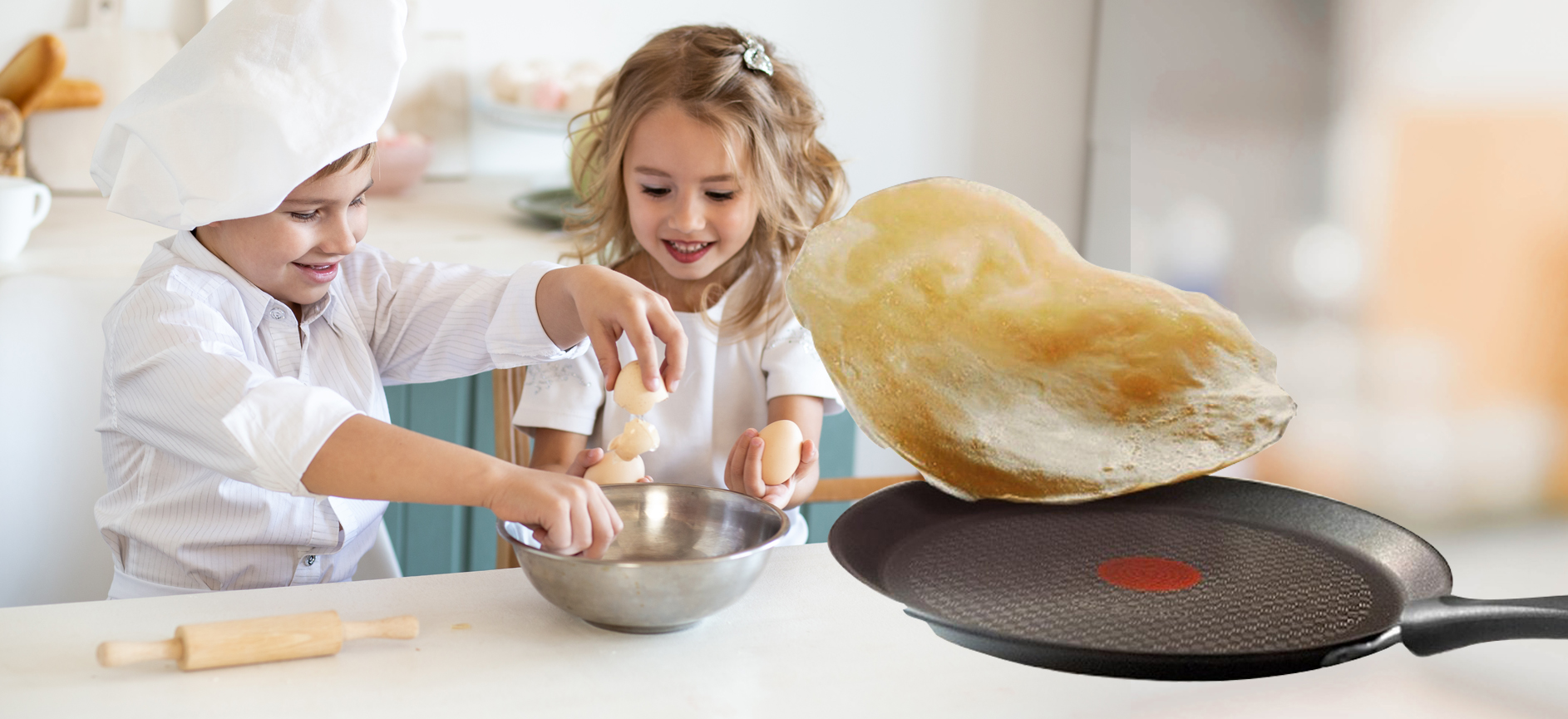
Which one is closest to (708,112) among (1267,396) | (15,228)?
(1267,396)

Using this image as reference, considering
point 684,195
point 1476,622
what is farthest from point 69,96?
point 1476,622

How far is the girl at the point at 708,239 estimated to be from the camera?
3.95ft

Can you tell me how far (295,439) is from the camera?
2.38 ft

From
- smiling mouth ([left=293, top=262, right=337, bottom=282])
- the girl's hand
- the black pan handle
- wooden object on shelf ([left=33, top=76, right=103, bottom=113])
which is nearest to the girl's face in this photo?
the girl's hand

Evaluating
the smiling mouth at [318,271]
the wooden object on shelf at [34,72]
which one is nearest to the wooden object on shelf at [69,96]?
the wooden object on shelf at [34,72]

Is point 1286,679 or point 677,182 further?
point 677,182

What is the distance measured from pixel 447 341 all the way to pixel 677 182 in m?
0.28

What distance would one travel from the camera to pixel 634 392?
90 cm

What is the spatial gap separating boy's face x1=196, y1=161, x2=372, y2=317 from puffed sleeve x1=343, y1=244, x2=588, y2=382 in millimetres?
163

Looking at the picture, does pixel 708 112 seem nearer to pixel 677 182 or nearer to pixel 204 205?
pixel 677 182

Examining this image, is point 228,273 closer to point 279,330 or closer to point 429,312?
point 279,330

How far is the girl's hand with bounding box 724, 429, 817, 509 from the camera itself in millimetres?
1019

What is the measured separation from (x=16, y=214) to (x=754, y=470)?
104cm

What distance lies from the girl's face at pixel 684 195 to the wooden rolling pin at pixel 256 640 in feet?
1.94
